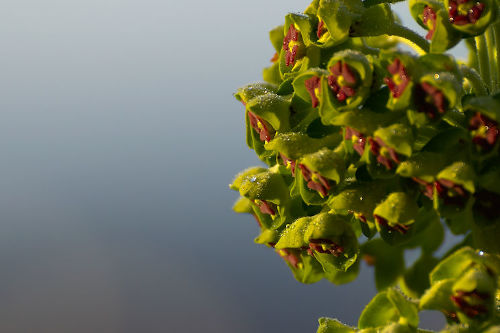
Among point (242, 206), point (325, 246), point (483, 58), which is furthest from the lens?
point (242, 206)

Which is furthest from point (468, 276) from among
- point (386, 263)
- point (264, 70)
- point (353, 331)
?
point (264, 70)

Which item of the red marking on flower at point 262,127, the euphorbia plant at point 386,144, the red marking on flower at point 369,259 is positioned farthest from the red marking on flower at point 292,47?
the red marking on flower at point 369,259

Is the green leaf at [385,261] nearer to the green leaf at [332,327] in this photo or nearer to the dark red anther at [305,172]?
the green leaf at [332,327]

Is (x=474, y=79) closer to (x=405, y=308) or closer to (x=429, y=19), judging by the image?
(x=429, y=19)

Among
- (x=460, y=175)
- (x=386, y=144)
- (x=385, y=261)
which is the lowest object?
(x=385, y=261)

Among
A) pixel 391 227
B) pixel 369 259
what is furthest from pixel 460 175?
pixel 369 259

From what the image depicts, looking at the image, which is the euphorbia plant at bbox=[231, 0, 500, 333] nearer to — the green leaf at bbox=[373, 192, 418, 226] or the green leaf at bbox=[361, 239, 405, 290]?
the green leaf at bbox=[373, 192, 418, 226]
